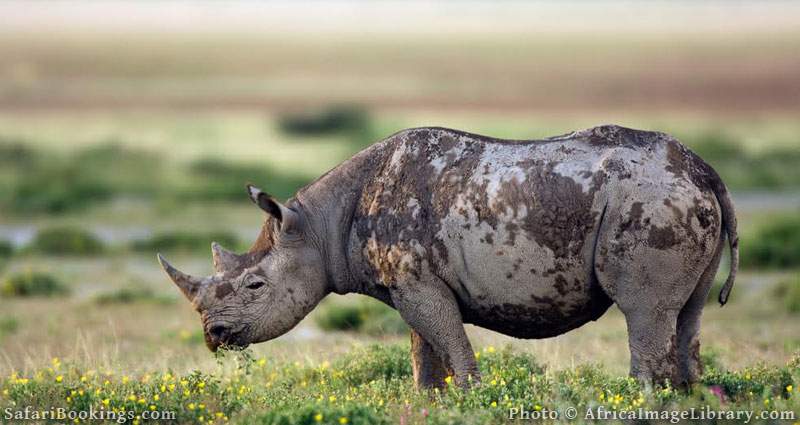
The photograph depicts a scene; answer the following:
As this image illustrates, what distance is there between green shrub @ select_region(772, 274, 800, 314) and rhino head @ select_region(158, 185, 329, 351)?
10.6 meters

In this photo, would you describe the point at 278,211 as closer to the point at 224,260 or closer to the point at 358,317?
the point at 224,260

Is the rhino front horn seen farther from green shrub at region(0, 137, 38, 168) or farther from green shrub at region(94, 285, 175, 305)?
green shrub at region(0, 137, 38, 168)

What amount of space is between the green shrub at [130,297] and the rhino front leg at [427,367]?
987 cm

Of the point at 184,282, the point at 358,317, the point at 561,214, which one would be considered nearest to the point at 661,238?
the point at 561,214

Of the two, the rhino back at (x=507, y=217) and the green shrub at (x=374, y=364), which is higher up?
the rhino back at (x=507, y=217)

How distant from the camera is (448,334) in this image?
9781 mm

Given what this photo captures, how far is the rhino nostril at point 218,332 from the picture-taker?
1012cm

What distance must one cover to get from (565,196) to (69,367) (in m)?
4.95

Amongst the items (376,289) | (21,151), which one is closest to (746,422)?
(376,289)

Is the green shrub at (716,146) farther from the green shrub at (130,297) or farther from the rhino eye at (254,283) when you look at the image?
the rhino eye at (254,283)

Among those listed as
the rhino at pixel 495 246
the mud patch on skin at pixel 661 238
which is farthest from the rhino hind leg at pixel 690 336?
the mud patch on skin at pixel 661 238

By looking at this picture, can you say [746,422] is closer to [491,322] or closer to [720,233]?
[720,233]

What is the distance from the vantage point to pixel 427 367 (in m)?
10.5

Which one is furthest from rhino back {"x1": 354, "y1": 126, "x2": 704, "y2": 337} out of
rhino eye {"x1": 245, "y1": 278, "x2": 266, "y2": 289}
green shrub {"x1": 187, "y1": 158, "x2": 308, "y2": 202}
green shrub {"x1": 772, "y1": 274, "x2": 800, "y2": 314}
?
green shrub {"x1": 187, "y1": 158, "x2": 308, "y2": 202}
